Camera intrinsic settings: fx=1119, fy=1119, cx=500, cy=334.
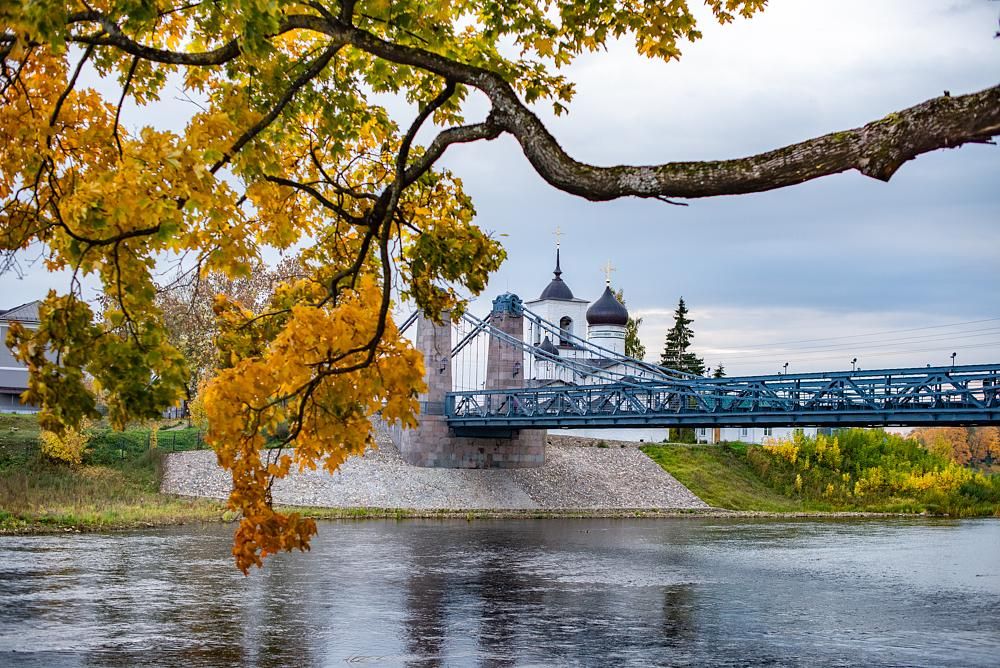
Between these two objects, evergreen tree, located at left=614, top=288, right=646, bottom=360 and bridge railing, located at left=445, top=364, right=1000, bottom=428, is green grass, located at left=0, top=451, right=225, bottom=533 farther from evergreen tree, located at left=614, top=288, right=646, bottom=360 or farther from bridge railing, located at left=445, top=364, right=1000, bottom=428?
evergreen tree, located at left=614, top=288, right=646, bottom=360

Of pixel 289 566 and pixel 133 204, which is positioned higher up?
pixel 133 204

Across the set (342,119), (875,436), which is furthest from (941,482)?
(342,119)

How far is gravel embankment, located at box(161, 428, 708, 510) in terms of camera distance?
39.5 meters

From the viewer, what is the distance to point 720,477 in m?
53.4

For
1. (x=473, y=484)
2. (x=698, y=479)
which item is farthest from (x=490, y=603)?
(x=698, y=479)

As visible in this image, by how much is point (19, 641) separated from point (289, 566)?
29.2 feet

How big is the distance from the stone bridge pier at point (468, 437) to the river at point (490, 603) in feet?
53.1

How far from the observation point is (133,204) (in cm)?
602

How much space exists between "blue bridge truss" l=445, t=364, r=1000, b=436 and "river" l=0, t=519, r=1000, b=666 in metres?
3.71

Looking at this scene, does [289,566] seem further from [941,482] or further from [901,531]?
[941,482]

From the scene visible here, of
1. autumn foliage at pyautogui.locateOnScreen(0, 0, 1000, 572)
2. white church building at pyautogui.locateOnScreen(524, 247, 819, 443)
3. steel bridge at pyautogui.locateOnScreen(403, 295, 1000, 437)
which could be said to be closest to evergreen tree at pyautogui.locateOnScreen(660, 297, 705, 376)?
white church building at pyautogui.locateOnScreen(524, 247, 819, 443)

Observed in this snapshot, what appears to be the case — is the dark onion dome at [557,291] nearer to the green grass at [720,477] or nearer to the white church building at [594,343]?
the white church building at [594,343]

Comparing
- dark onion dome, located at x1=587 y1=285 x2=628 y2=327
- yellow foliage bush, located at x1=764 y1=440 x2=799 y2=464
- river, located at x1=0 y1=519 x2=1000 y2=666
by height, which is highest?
dark onion dome, located at x1=587 y1=285 x2=628 y2=327

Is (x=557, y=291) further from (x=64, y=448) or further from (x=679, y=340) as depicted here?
(x=64, y=448)
